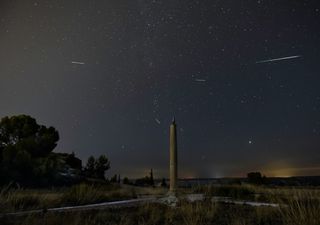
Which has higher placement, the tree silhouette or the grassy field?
the tree silhouette

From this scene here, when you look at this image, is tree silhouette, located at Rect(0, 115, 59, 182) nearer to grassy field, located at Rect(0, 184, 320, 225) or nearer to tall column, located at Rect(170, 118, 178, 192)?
grassy field, located at Rect(0, 184, 320, 225)

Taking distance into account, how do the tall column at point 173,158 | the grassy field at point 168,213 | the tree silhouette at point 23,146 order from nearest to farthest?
the grassy field at point 168,213 → the tall column at point 173,158 → the tree silhouette at point 23,146

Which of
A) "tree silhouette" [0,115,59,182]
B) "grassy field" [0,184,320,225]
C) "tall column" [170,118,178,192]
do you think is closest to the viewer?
"grassy field" [0,184,320,225]

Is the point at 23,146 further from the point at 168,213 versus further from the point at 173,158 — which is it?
the point at 168,213

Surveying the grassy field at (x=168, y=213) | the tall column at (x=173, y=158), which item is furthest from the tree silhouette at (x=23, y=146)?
the tall column at (x=173, y=158)

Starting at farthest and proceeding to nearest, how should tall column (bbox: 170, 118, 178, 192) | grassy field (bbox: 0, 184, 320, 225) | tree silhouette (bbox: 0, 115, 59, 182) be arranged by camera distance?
tree silhouette (bbox: 0, 115, 59, 182), tall column (bbox: 170, 118, 178, 192), grassy field (bbox: 0, 184, 320, 225)

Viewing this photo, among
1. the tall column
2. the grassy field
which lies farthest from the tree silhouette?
the tall column

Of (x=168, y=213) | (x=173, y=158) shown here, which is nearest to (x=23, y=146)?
(x=173, y=158)

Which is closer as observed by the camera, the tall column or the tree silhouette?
the tall column

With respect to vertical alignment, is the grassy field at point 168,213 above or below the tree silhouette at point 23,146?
below

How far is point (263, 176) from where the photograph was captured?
33.5 meters

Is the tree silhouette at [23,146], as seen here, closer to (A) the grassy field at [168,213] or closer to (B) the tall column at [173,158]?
(A) the grassy field at [168,213]

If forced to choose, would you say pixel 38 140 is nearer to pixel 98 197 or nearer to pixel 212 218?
pixel 98 197

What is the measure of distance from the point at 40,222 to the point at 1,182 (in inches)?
698
